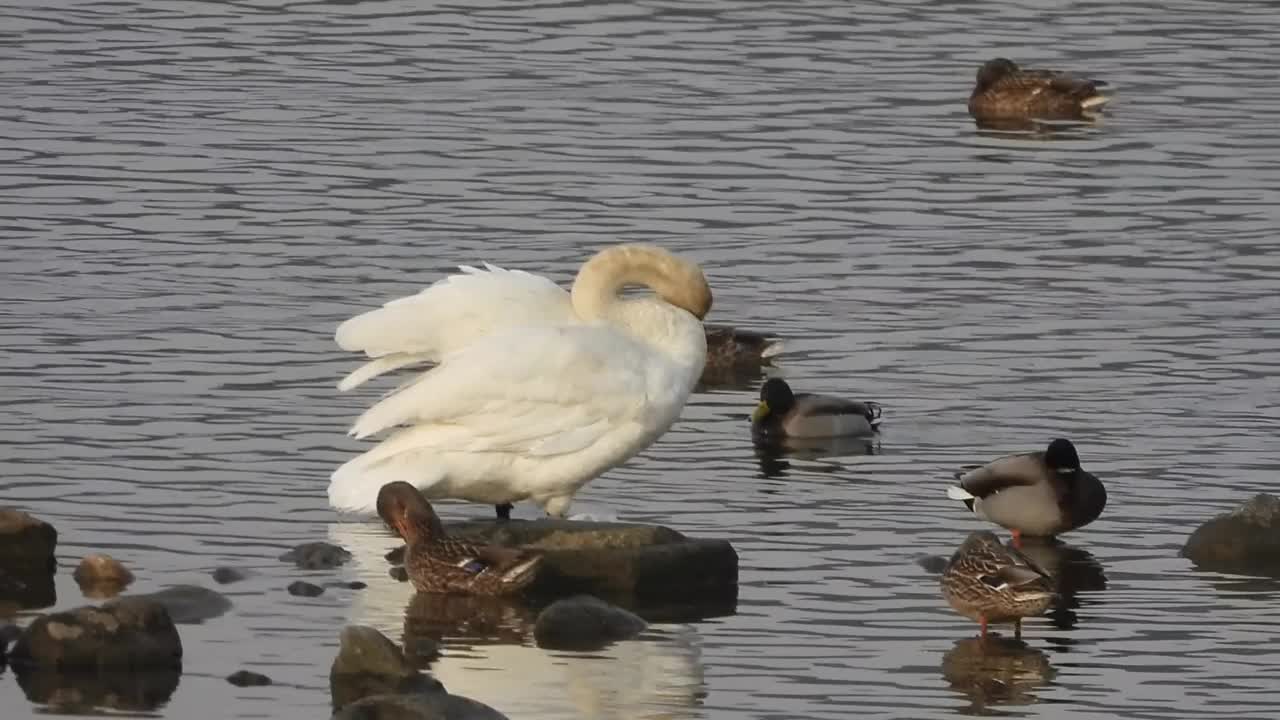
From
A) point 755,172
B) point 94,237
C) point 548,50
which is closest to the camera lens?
point 94,237

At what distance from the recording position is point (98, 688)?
1073cm

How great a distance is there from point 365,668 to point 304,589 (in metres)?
1.52

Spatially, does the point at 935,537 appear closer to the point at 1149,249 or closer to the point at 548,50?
the point at 1149,249

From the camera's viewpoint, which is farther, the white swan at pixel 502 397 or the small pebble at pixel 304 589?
the white swan at pixel 502 397

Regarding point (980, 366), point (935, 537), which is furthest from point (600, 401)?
point (980, 366)

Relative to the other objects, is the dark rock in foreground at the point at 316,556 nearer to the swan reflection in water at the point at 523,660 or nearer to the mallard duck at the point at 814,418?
the swan reflection in water at the point at 523,660

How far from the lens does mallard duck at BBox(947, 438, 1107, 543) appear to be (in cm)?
1359

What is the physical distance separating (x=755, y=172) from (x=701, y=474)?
8520 millimetres

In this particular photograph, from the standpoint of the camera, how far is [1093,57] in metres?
29.4

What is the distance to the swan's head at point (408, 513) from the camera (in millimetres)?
12445

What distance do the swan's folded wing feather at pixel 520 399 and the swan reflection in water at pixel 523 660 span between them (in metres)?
0.72

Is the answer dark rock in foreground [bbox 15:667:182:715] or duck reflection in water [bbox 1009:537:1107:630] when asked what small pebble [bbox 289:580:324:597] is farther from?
duck reflection in water [bbox 1009:537:1107:630]

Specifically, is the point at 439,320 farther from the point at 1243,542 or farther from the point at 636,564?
the point at 1243,542

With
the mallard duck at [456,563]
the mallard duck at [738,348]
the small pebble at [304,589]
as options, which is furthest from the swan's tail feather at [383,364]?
the mallard duck at [738,348]
